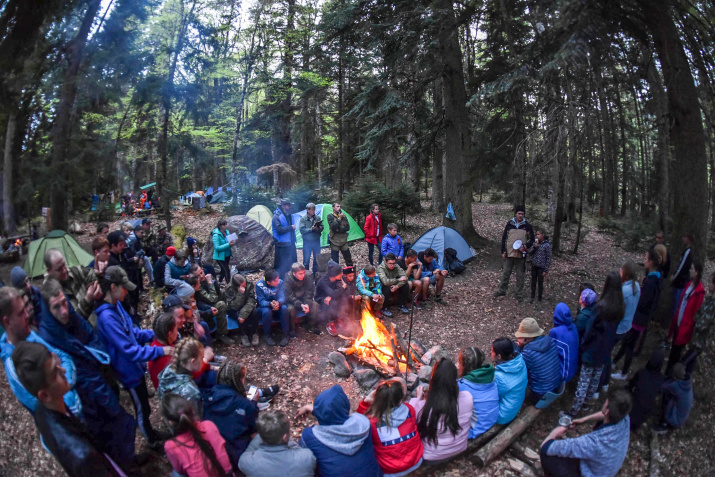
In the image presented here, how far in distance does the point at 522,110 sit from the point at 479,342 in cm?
714

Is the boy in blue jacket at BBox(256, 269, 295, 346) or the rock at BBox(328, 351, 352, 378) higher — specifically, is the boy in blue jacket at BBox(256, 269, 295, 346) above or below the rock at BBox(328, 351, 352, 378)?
above

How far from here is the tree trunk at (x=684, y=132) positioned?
19.6 feet

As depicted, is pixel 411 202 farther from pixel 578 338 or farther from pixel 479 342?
pixel 578 338

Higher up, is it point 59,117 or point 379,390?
point 59,117

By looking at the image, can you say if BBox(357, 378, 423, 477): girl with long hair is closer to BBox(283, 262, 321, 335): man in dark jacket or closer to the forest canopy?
BBox(283, 262, 321, 335): man in dark jacket

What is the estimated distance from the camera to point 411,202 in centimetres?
1381

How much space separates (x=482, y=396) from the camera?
4.02m

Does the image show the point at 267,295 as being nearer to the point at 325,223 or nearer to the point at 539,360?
the point at 539,360

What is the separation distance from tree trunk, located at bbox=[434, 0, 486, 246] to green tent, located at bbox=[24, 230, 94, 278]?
9466 millimetres

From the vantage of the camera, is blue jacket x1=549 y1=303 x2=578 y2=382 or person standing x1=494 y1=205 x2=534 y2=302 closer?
blue jacket x1=549 y1=303 x2=578 y2=382

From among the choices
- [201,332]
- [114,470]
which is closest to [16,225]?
[201,332]

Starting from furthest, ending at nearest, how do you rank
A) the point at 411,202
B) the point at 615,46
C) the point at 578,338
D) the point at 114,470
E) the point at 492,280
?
1. the point at 411,202
2. the point at 492,280
3. the point at 615,46
4. the point at 578,338
5. the point at 114,470

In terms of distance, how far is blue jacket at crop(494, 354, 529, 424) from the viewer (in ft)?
13.8

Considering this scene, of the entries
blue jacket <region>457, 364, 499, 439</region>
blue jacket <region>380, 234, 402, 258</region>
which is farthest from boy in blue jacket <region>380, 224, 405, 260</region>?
blue jacket <region>457, 364, 499, 439</region>
